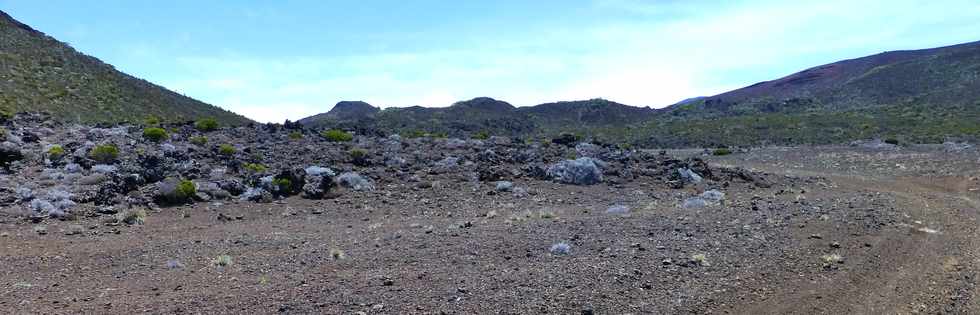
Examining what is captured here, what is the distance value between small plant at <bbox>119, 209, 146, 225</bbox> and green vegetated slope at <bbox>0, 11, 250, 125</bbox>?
1855 centimetres

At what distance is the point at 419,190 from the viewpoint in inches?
692

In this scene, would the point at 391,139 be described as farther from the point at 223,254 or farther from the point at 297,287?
the point at 297,287

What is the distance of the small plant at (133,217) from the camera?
43.7 ft

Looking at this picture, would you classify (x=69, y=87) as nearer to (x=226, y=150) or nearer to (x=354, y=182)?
(x=226, y=150)

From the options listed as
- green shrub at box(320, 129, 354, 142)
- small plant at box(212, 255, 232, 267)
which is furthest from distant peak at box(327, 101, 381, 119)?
small plant at box(212, 255, 232, 267)

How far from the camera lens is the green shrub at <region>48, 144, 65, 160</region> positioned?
58.3 feet

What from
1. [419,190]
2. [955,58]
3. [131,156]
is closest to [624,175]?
[419,190]

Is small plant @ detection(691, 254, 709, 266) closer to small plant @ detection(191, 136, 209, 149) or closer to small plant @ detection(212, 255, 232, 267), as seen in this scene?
small plant @ detection(212, 255, 232, 267)

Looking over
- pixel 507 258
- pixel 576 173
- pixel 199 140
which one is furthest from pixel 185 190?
pixel 576 173

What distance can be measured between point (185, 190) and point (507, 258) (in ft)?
30.6

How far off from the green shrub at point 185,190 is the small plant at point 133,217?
5.35 ft

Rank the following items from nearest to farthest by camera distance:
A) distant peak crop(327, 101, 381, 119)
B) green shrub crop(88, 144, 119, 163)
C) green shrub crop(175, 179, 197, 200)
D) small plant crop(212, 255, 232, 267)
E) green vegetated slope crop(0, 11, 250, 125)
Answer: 1. small plant crop(212, 255, 232, 267)
2. green shrub crop(175, 179, 197, 200)
3. green shrub crop(88, 144, 119, 163)
4. green vegetated slope crop(0, 11, 250, 125)
5. distant peak crop(327, 101, 381, 119)

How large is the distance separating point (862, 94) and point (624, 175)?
66.5 metres

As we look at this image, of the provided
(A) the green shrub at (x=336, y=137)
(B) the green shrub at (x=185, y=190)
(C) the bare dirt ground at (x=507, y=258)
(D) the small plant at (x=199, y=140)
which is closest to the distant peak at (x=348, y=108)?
(A) the green shrub at (x=336, y=137)
